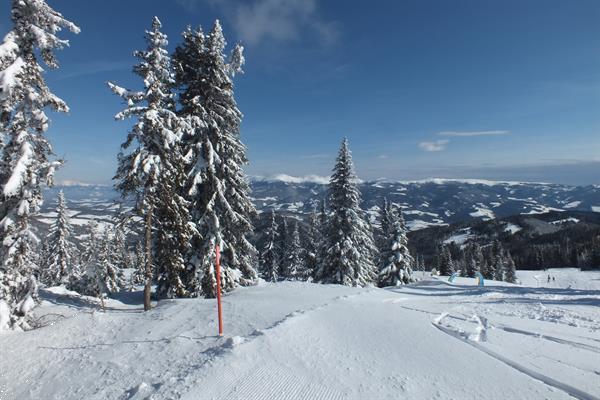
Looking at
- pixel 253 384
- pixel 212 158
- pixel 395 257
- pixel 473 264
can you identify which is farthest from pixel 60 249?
pixel 473 264

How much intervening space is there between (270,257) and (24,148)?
38.3 metres

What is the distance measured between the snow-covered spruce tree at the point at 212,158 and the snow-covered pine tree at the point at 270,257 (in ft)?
91.0

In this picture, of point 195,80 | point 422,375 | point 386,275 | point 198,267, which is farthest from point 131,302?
point 386,275

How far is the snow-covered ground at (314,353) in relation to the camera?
5723 mm

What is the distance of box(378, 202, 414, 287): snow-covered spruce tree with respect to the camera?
115ft

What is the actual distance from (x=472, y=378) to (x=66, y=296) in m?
21.1

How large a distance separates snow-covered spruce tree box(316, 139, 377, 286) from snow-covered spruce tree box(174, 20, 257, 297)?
10.0 meters

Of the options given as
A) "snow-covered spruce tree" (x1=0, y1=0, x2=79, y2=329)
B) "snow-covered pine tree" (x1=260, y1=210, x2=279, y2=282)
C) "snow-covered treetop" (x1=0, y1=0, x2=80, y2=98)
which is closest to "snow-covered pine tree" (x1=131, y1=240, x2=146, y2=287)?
"snow-covered spruce tree" (x1=0, y1=0, x2=79, y2=329)

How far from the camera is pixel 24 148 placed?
459 inches

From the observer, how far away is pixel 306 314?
9734 mm

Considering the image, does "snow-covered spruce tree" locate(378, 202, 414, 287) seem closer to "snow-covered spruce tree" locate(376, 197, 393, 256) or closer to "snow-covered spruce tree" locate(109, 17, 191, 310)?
"snow-covered spruce tree" locate(376, 197, 393, 256)

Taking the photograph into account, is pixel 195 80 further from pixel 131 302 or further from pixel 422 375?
pixel 422 375

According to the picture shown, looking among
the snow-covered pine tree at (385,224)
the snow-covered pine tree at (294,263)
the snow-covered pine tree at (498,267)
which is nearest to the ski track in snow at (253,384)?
the snow-covered pine tree at (385,224)

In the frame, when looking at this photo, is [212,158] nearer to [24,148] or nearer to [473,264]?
[24,148]
